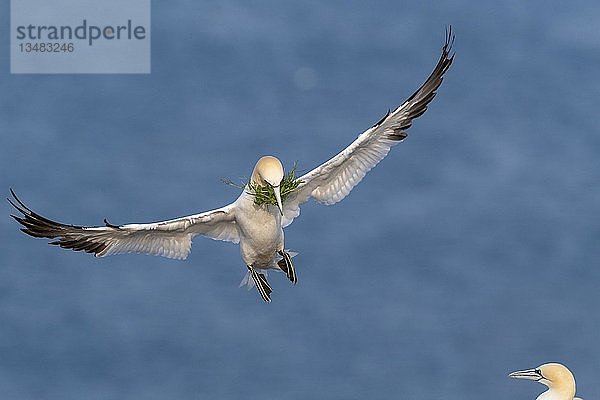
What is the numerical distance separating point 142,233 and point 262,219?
1.09m

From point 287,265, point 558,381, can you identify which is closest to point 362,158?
point 287,265

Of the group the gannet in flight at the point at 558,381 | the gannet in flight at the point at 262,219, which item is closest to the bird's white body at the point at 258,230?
the gannet in flight at the point at 262,219

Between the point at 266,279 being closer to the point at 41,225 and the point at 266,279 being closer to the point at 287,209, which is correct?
the point at 287,209

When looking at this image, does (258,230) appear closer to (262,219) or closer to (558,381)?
(262,219)

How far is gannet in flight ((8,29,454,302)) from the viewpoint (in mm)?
11977

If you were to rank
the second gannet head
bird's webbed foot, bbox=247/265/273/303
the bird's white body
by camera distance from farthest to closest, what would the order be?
bird's webbed foot, bbox=247/265/273/303
the bird's white body
the second gannet head

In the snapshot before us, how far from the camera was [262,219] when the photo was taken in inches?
478

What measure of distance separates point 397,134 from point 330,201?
2.77 feet

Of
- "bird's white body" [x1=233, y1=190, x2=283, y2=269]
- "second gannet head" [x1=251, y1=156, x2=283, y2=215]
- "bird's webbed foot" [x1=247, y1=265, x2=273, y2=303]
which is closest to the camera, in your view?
"second gannet head" [x1=251, y1=156, x2=283, y2=215]

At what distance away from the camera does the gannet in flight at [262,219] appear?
11977 mm

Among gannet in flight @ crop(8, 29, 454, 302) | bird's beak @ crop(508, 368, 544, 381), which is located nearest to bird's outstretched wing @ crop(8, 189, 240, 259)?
gannet in flight @ crop(8, 29, 454, 302)

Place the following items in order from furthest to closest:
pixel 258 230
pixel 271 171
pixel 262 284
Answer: pixel 262 284 → pixel 258 230 → pixel 271 171

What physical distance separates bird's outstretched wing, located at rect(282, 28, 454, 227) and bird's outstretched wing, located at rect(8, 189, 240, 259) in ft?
2.05

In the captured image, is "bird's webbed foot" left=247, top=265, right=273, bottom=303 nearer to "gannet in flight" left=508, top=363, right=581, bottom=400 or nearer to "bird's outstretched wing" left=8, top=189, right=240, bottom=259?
"bird's outstretched wing" left=8, top=189, right=240, bottom=259
